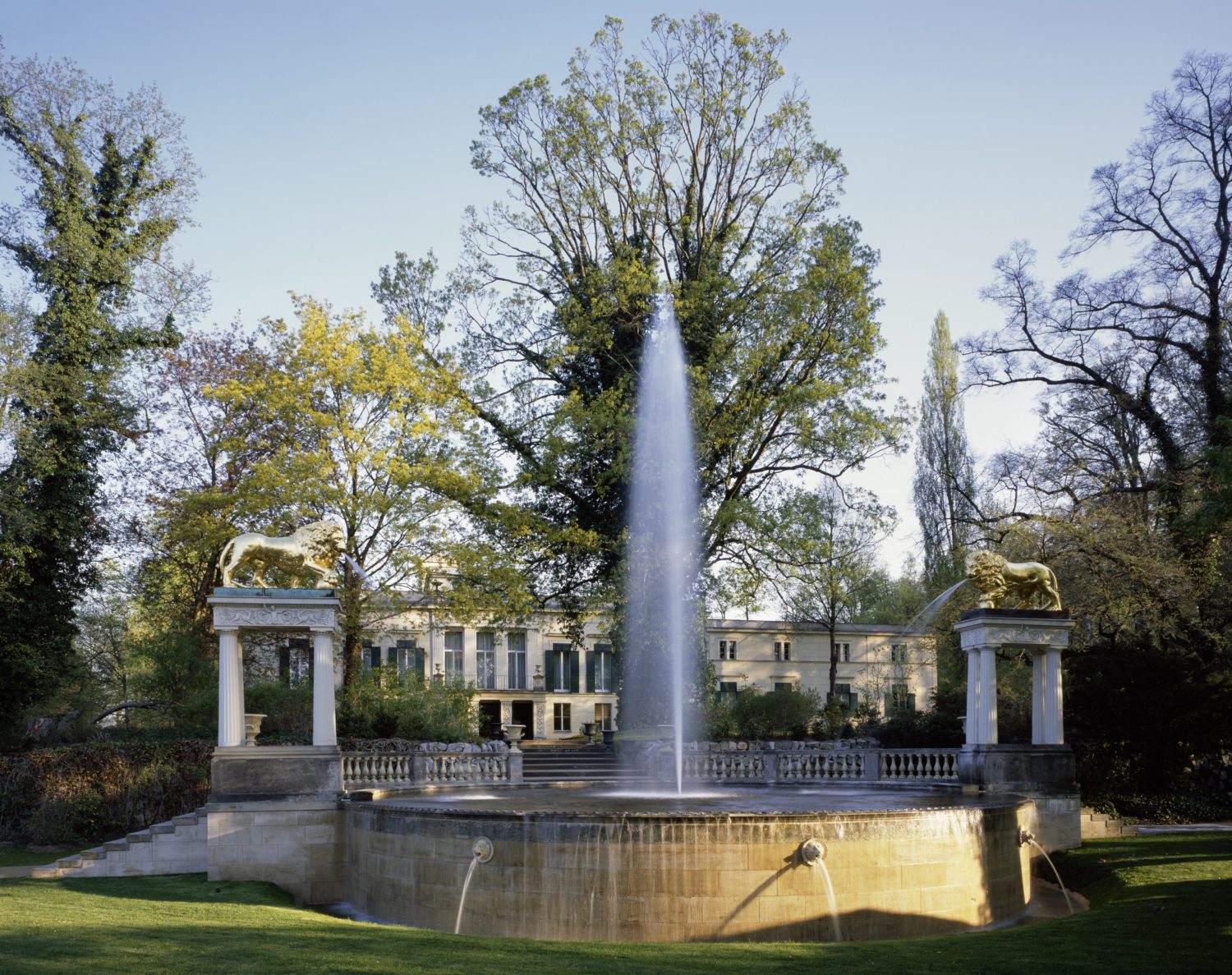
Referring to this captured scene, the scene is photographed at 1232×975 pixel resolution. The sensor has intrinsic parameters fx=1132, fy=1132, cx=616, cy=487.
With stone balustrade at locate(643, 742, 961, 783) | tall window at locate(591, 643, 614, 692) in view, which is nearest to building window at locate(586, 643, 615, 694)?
tall window at locate(591, 643, 614, 692)

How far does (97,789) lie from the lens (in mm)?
24000

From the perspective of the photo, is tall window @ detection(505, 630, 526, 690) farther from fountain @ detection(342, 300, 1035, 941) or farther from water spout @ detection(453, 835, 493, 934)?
water spout @ detection(453, 835, 493, 934)

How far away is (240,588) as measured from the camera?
803 inches

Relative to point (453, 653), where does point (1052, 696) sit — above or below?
above

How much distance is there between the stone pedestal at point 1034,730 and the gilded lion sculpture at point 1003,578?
355mm

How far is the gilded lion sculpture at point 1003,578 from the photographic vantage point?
2302cm

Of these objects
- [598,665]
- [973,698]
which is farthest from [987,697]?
[598,665]

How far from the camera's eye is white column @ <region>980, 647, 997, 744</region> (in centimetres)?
2289

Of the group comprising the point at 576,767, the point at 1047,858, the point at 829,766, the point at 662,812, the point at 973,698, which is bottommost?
the point at 576,767

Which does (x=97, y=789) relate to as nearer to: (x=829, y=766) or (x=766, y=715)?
(x=829, y=766)

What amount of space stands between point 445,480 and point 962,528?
2532 centimetres

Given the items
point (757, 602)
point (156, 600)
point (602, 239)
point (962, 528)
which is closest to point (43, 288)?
point (156, 600)

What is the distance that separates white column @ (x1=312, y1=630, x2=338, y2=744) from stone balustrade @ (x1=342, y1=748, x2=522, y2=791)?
0.92m

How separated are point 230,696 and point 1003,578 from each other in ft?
49.8
